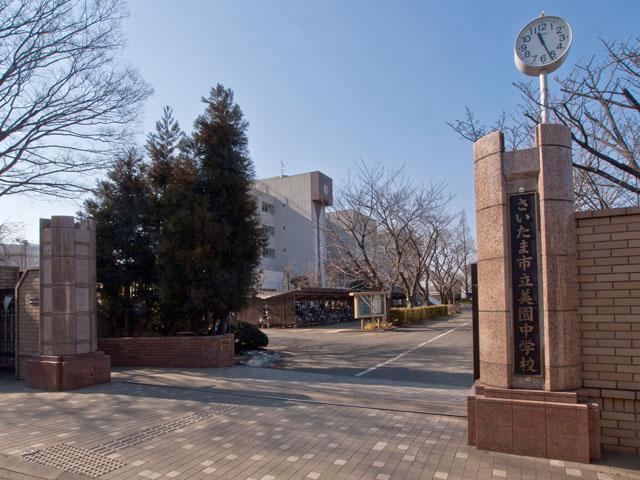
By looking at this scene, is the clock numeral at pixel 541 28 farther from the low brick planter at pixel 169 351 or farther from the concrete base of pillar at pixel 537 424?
the low brick planter at pixel 169 351

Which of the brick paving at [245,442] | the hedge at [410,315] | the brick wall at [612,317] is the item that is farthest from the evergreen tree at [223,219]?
the hedge at [410,315]

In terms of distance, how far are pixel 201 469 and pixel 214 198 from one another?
9.34 m

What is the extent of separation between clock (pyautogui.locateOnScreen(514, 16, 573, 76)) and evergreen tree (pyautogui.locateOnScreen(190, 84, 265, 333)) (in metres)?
8.84

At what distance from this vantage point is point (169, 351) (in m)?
12.1

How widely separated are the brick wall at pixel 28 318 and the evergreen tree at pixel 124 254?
3.11 metres

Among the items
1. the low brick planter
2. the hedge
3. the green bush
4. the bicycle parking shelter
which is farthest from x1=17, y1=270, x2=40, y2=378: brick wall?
the hedge

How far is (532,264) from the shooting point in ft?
16.7

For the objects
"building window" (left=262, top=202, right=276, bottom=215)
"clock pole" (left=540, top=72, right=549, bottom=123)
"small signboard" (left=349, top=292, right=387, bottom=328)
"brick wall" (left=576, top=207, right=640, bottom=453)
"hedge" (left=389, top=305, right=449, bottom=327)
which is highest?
"building window" (left=262, top=202, right=276, bottom=215)

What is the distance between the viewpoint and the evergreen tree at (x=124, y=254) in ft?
44.9

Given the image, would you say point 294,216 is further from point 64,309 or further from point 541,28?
point 541,28

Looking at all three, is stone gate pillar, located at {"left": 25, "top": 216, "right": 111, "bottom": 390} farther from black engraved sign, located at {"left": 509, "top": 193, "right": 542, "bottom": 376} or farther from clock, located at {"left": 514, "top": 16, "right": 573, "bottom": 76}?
clock, located at {"left": 514, "top": 16, "right": 573, "bottom": 76}

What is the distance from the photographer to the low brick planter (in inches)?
472

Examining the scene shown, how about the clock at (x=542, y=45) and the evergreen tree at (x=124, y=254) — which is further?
the evergreen tree at (x=124, y=254)

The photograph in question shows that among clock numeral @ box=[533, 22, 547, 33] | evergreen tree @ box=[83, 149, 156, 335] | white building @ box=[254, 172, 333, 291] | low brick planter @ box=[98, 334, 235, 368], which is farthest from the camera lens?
white building @ box=[254, 172, 333, 291]
